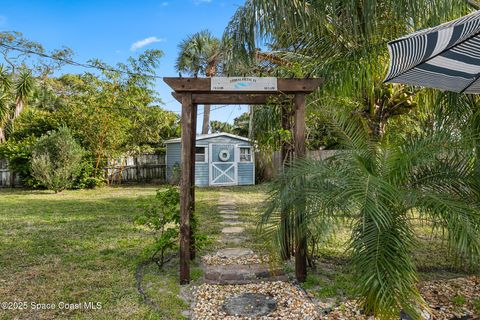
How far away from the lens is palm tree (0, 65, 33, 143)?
465 inches

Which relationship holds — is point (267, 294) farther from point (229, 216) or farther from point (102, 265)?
point (229, 216)

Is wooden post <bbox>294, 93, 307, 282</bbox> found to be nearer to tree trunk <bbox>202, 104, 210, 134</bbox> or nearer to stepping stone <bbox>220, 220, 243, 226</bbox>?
stepping stone <bbox>220, 220, 243, 226</bbox>

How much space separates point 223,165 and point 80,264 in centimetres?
890

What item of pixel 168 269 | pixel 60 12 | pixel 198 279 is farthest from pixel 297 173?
pixel 60 12

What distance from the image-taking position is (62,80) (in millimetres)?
18984

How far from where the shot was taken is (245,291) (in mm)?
2955

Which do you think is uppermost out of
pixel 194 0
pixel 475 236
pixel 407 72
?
pixel 194 0

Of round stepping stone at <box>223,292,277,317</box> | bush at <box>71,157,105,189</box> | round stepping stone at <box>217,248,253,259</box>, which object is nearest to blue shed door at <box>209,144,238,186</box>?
bush at <box>71,157,105,189</box>

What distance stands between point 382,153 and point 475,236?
2.79ft

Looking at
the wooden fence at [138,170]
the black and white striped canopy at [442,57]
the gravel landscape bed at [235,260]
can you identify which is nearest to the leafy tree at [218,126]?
the wooden fence at [138,170]

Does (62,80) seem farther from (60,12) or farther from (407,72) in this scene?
(407,72)

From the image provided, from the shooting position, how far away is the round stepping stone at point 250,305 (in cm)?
254

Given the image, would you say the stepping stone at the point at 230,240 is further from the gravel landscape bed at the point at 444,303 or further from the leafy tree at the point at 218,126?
the leafy tree at the point at 218,126

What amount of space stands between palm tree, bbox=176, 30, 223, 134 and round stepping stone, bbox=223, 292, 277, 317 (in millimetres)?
13750
